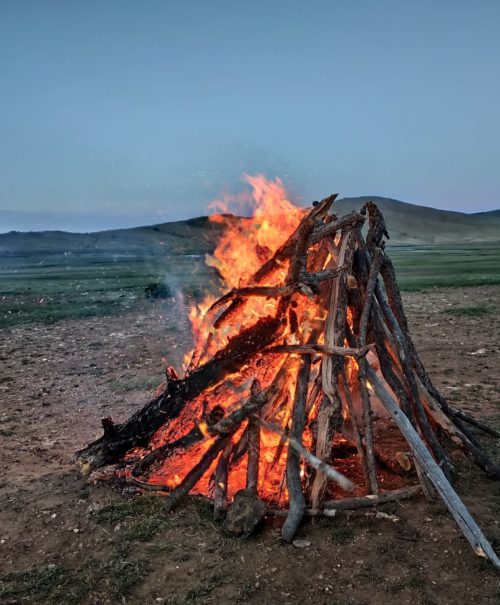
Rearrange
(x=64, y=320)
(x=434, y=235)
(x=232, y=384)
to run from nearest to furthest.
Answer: (x=232, y=384) → (x=64, y=320) → (x=434, y=235)

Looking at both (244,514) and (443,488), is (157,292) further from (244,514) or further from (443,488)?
(443,488)

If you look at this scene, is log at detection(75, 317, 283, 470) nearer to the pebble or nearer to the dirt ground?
the dirt ground

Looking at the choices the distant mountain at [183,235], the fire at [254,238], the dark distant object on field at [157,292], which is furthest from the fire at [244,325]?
the distant mountain at [183,235]

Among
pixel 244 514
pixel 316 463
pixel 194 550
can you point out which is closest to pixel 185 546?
pixel 194 550

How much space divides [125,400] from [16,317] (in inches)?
481

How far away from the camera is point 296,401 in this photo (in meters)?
5.11

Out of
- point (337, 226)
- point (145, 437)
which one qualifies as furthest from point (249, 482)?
point (337, 226)

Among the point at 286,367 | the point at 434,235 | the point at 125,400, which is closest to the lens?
the point at 286,367

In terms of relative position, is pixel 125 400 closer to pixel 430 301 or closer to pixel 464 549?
pixel 464 549

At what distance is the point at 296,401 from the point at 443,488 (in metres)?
1.58

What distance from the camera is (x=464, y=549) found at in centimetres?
413

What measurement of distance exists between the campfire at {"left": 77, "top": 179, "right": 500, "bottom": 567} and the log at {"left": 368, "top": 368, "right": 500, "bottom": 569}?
0.02 meters

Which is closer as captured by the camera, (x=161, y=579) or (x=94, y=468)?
(x=161, y=579)

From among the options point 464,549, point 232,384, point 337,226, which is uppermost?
point 337,226
